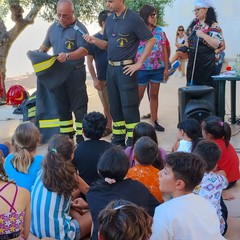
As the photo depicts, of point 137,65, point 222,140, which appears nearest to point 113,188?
point 222,140

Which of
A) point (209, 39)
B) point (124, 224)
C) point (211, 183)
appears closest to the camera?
point (124, 224)

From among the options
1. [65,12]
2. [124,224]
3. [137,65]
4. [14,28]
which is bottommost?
[124,224]

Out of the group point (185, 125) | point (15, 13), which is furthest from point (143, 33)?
point (15, 13)

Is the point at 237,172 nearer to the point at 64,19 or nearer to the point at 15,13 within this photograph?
the point at 64,19

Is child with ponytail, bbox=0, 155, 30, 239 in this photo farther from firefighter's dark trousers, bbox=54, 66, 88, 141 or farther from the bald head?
the bald head

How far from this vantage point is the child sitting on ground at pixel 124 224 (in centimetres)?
189

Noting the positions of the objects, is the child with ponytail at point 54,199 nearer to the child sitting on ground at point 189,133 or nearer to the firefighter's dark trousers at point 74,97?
the child sitting on ground at point 189,133

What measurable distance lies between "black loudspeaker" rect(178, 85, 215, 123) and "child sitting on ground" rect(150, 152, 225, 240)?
287 centimetres

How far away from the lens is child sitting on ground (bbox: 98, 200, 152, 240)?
1.89 metres

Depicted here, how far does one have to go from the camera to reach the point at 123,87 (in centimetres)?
512

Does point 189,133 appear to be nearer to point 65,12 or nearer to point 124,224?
point 65,12

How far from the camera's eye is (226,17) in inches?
598

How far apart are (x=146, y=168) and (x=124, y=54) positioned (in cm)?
200

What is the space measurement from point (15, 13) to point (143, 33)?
4.52m
